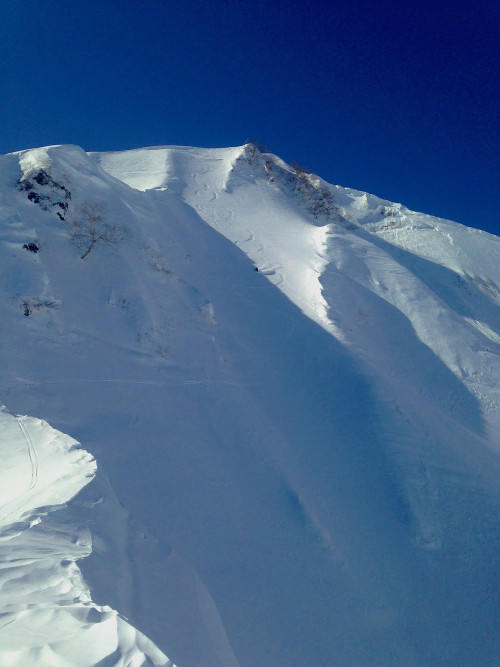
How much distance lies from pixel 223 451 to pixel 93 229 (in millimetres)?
7565

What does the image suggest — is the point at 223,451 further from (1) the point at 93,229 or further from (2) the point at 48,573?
(1) the point at 93,229

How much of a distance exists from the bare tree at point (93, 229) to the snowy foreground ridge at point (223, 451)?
0.26 feet

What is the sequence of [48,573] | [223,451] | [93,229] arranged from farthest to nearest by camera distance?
[93,229] < [223,451] < [48,573]

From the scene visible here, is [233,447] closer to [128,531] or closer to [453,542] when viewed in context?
[128,531]

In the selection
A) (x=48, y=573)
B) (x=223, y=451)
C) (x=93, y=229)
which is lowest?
(x=48, y=573)

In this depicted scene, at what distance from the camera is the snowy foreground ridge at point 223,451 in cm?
430

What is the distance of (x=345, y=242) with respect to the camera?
17.4 metres

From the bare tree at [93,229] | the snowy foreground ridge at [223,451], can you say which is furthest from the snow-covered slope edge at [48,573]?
the bare tree at [93,229]

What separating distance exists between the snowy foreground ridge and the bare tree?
80 millimetres

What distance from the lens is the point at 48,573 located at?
3.53 meters

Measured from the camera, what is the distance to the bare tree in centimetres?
1066

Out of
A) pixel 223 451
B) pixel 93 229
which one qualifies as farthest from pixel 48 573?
pixel 93 229

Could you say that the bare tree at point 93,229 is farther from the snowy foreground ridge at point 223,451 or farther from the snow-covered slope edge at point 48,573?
the snow-covered slope edge at point 48,573

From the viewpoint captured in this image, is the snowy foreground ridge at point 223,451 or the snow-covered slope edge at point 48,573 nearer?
the snow-covered slope edge at point 48,573
